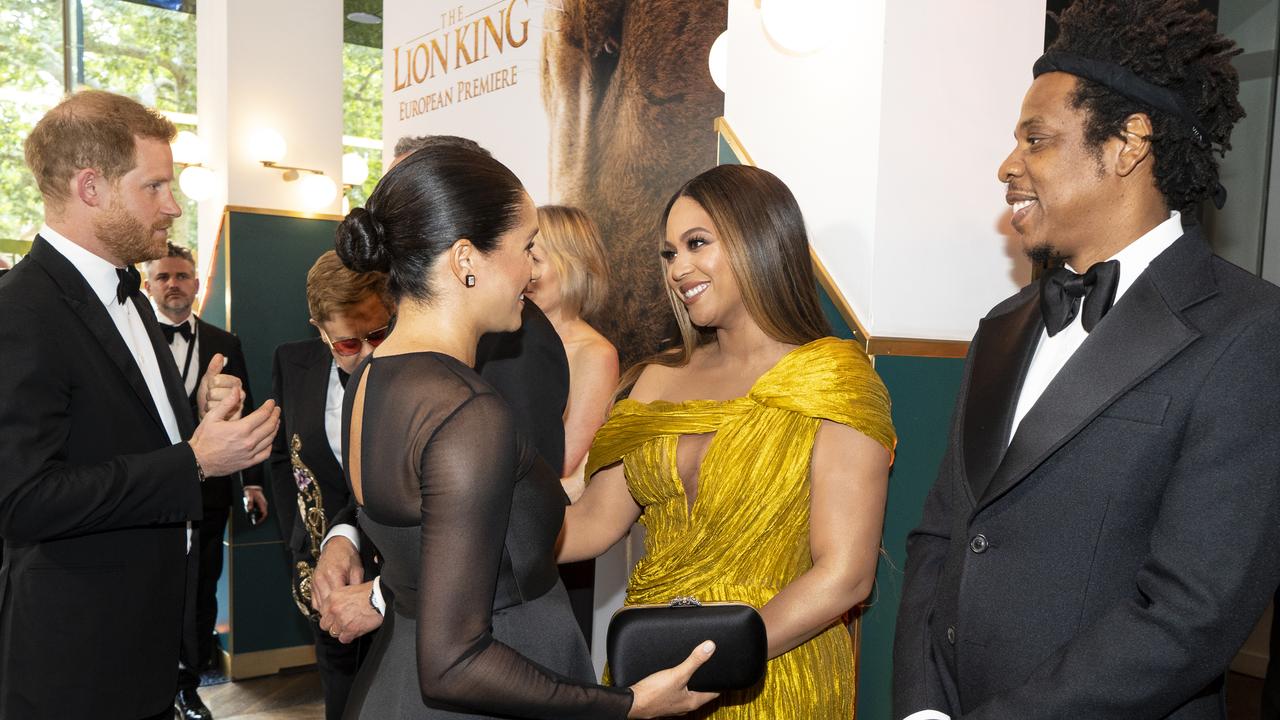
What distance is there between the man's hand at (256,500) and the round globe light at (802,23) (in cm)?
312

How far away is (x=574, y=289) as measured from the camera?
10.7 ft

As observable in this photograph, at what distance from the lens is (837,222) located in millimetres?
2525

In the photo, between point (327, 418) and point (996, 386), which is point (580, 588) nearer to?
point (327, 418)

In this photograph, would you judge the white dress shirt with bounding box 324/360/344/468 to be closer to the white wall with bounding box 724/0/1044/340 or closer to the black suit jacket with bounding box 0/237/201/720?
the black suit jacket with bounding box 0/237/201/720

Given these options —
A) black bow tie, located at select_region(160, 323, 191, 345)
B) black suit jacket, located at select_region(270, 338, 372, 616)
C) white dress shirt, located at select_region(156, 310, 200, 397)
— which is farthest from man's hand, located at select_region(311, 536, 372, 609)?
black bow tie, located at select_region(160, 323, 191, 345)

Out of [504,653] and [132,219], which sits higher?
[132,219]

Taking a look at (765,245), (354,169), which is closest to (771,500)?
(765,245)

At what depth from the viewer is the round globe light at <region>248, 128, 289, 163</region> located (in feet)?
19.0

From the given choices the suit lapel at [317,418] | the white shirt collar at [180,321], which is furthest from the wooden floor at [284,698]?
the suit lapel at [317,418]

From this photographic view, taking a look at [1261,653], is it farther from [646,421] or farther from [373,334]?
[373,334]

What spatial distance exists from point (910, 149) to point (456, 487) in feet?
5.31

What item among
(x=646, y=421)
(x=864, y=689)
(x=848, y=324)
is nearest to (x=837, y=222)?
(x=848, y=324)

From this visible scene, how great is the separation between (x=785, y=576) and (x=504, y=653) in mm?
822

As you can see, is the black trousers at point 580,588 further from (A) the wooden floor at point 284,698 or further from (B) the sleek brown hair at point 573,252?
(A) the wooden floor at point 284,698
